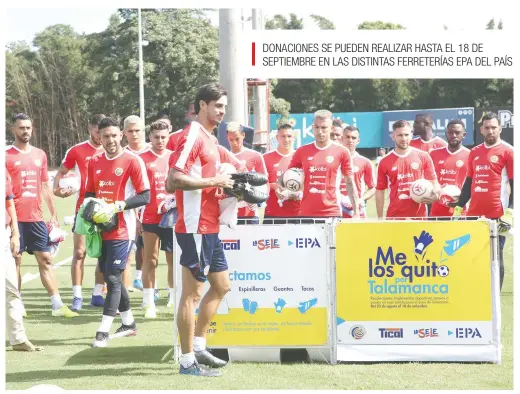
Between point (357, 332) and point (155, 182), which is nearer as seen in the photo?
point (357, 332)

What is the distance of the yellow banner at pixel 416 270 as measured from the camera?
7.50 metres

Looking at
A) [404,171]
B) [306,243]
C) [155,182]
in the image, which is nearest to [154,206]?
[155,182]

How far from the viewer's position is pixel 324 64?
36.1ft

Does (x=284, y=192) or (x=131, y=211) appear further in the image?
(x=284, y=192)

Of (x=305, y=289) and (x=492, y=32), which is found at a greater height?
(x=492, y=32)

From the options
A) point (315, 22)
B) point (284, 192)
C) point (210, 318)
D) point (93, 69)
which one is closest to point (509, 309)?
point (284, 192)

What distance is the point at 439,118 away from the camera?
52.9m

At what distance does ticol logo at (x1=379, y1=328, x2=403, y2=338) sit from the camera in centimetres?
756

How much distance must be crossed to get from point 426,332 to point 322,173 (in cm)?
314

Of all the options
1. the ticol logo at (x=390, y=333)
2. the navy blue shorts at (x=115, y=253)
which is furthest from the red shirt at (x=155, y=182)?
the ticol logo at (x=390, y=333)

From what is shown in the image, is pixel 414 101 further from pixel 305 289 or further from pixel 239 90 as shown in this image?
pixel 305 289

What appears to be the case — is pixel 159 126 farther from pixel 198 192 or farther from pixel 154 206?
pixel 198 192

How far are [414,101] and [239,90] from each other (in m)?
62.8

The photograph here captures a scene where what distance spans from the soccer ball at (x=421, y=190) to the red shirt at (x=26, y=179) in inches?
168
